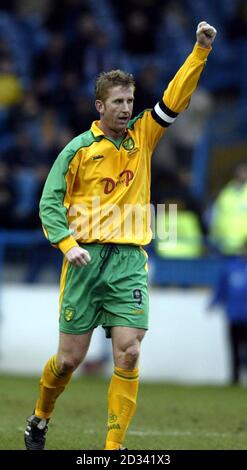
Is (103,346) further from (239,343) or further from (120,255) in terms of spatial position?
(120,255)

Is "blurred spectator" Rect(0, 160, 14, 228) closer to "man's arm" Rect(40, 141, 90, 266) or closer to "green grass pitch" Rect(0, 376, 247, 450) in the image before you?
"green grass pitch" Rect(0, 376, 247, 450)

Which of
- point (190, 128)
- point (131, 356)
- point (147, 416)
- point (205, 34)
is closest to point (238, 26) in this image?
point (190, 128)

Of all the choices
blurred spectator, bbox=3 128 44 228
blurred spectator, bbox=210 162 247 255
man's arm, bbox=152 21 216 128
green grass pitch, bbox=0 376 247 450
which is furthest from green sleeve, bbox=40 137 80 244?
Answer: blurred spectator, bbox=3 128 44 228

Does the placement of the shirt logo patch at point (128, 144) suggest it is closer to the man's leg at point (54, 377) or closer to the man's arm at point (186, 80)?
the man's arm at point (186, 80)

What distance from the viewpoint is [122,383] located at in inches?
316

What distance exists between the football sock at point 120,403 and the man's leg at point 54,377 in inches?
12.0

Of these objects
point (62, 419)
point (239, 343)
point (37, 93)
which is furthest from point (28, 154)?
point (62, 419)

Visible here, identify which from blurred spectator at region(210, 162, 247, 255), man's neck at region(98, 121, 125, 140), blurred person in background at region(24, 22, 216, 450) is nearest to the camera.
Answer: blurred person in background at region(24, 22, 216, 450)

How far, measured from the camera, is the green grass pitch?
9.11 metres

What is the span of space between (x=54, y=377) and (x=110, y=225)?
1.02 meters

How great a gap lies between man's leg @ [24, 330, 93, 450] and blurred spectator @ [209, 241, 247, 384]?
7026 millimetres

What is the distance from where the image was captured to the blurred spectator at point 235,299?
15.4 metres

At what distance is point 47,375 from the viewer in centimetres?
836

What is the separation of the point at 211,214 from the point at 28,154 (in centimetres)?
276
